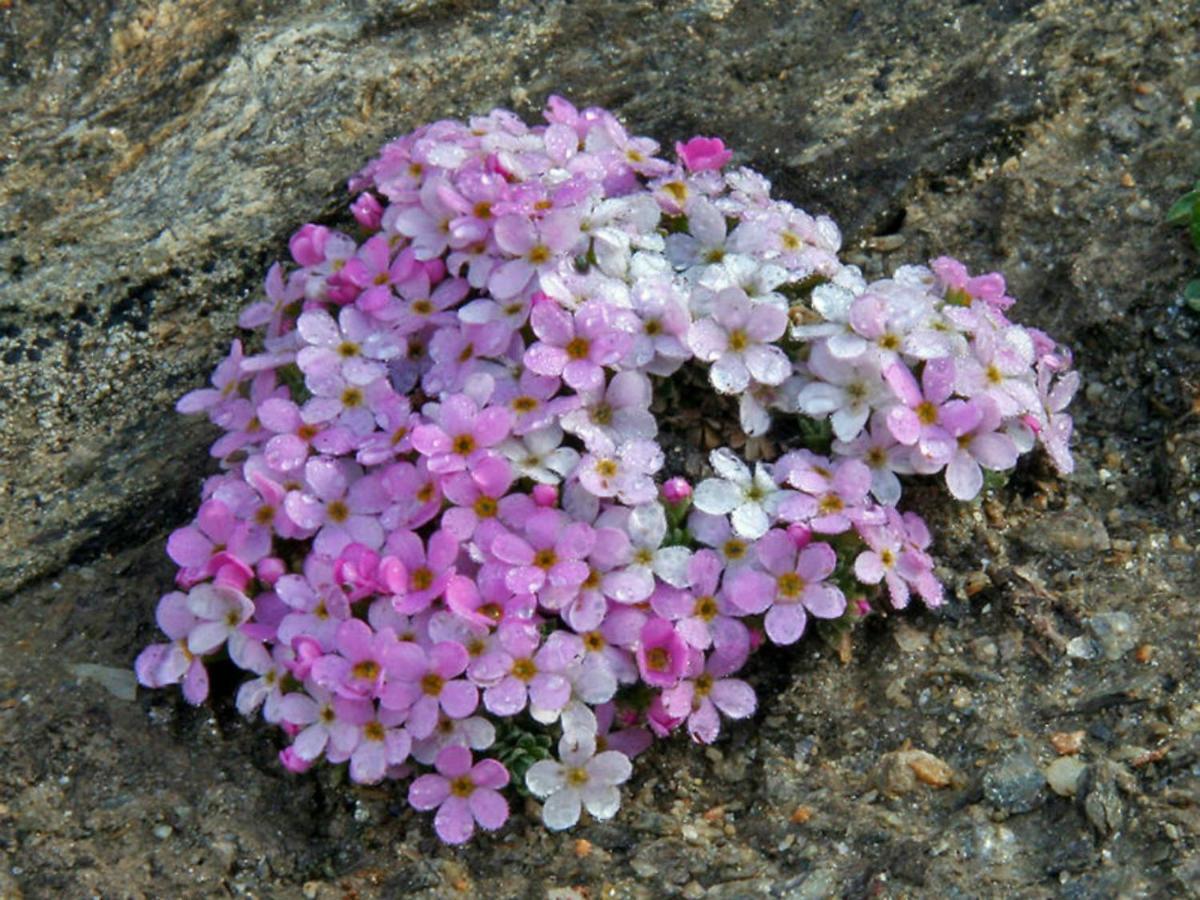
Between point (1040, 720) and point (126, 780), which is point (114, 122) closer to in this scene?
point (126, 780)

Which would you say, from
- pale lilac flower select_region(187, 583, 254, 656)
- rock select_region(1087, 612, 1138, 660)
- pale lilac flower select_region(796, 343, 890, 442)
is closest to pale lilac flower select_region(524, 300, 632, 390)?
pale lilac flower select_region(796, 343, 890, 442)

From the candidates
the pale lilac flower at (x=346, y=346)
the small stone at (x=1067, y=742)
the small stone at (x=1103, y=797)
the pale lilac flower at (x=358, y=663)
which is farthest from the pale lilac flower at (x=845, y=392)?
the pale lilac flower at (x=358, y=663)

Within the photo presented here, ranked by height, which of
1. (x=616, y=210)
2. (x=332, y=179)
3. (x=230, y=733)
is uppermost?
(x=616, y=210)

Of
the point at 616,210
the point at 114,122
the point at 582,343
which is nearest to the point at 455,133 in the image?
the point at 616,210

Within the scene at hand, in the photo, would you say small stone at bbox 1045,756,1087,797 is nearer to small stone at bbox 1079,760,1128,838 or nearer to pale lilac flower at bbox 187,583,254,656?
small stone at bbox 1079,760,1128,838

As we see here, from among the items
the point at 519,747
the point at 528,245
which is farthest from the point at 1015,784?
the point at 528,245

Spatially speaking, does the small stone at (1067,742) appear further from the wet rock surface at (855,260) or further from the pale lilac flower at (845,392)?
the pale lilac flower at (845,392)

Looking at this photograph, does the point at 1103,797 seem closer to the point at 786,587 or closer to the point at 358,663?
the point at 786,587
